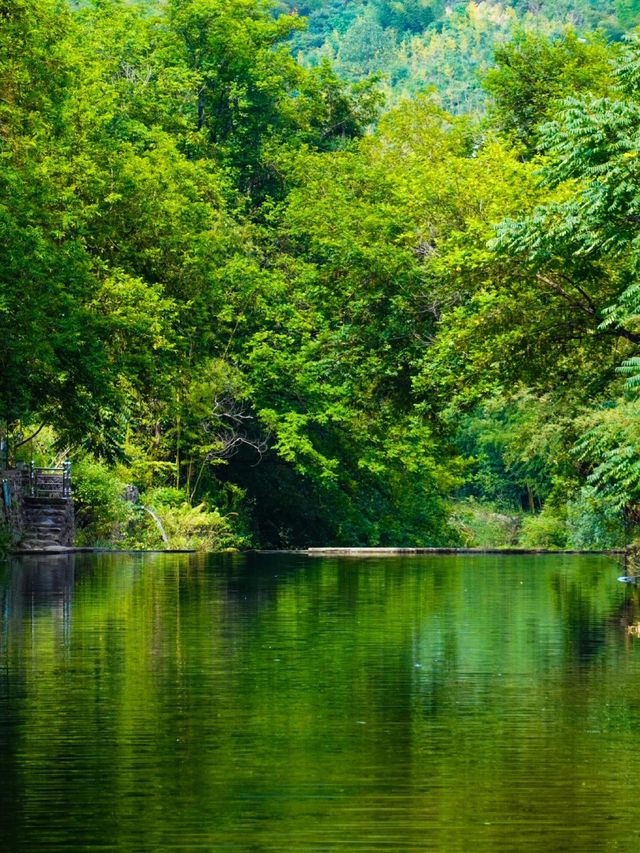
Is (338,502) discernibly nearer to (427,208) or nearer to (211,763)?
(427,208)

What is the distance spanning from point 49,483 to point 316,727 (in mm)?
35464

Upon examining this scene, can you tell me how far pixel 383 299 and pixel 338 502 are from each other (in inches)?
540

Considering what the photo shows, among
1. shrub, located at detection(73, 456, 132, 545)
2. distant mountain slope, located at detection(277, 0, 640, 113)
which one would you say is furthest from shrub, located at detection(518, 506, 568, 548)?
distant mountain slope, located at detection(277, 0, 640, 113)

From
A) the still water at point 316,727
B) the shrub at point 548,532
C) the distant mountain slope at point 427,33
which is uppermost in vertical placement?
the distant mountain slope at point 427,33

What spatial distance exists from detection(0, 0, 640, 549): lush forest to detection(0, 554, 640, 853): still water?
8161 millimetres

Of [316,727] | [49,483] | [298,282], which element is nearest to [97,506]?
[49,483]

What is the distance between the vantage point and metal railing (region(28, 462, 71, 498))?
1895 inches

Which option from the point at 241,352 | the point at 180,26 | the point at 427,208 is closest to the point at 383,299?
the point at 427,208

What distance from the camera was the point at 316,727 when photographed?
13.8 meters

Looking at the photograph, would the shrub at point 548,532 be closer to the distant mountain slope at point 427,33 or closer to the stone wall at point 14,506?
the stone wall at point 14,506

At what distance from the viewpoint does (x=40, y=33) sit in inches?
1622

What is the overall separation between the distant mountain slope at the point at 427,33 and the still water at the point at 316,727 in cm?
12852

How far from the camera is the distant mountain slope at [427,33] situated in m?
159

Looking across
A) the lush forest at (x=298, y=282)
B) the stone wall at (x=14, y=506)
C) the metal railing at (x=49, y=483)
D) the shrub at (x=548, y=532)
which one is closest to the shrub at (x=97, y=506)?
the lush forest at (x=298, y=282)
